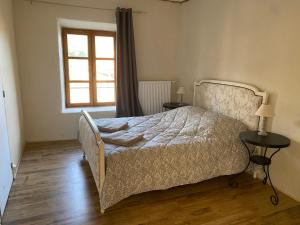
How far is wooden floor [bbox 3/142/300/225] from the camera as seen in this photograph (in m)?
2.12

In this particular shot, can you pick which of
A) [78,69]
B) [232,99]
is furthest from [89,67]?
[232,99]

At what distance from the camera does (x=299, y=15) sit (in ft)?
7.75

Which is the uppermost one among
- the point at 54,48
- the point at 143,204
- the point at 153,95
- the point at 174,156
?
the point at 54,48

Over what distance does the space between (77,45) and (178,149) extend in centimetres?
301

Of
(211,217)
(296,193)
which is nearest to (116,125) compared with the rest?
(211,217)

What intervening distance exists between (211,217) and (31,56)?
3.56 metres

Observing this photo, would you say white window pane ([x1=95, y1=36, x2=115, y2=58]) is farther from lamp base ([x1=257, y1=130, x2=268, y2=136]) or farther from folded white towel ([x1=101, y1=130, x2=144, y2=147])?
lamp base ([x1=257, y1=130, x2=268, y2=136])

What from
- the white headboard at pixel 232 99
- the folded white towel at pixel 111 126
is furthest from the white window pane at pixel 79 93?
the white headboard at pixel 232 99

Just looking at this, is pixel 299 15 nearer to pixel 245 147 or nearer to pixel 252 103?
pixel 252 103

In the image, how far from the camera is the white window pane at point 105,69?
4.50 metres

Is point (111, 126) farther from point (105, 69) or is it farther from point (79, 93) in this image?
point (105, 69)

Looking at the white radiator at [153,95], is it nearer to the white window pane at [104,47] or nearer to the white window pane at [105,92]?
the white window pane at [105,92]

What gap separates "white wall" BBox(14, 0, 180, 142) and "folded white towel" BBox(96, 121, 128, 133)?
3.97ft

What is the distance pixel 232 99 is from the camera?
317 cm
